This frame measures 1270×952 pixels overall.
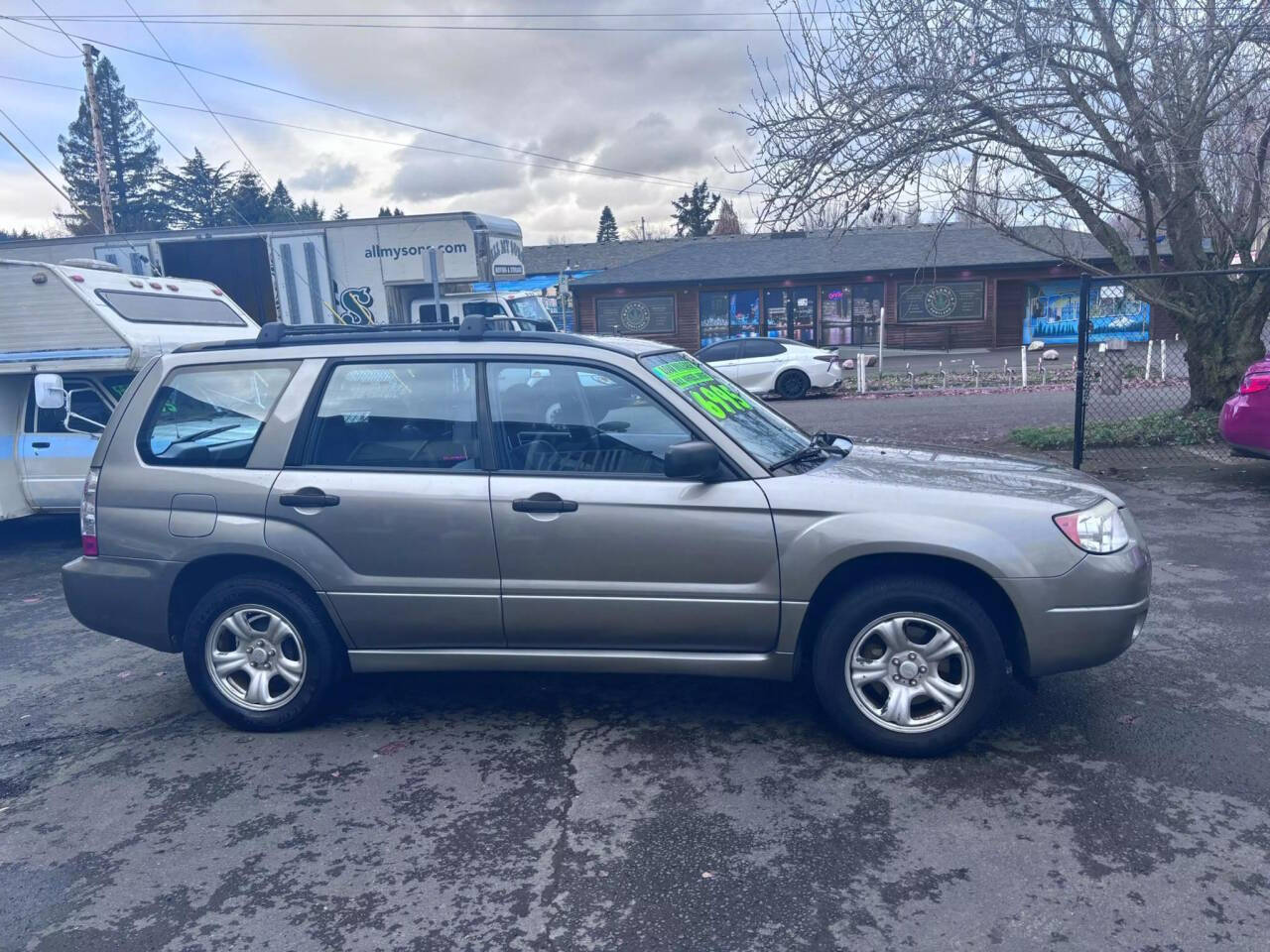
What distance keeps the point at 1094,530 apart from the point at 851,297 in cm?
2968

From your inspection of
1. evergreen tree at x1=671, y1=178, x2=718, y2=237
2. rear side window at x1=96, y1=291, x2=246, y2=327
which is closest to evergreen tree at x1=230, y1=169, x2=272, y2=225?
evergreen tree at x1=671, y1=178, x2=718, y2=237

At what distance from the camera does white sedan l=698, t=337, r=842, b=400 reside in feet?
66.1

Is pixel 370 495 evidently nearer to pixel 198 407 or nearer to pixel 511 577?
pixel 511 577

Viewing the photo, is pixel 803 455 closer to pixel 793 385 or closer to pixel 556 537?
pixel 556 537

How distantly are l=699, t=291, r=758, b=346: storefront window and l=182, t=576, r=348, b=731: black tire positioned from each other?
2892 centimetres

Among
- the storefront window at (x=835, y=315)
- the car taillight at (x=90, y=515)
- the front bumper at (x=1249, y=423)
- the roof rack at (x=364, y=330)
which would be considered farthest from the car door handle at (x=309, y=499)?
the storefront window at (x=835, y=315)

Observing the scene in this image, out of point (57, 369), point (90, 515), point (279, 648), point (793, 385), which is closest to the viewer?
point (279, 648)

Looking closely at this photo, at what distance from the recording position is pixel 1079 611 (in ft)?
13.1

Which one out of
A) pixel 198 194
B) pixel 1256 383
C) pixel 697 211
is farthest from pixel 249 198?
pixel 1256 383

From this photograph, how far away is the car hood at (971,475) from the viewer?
13.8ft

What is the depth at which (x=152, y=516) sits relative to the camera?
470 cm

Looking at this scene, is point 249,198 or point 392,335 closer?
point 392,335

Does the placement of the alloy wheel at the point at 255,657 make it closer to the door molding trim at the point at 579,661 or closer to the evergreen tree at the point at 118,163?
the door molding trim at the point at 579,661

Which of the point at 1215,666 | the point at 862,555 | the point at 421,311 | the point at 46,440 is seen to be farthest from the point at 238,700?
the point at 421,311
